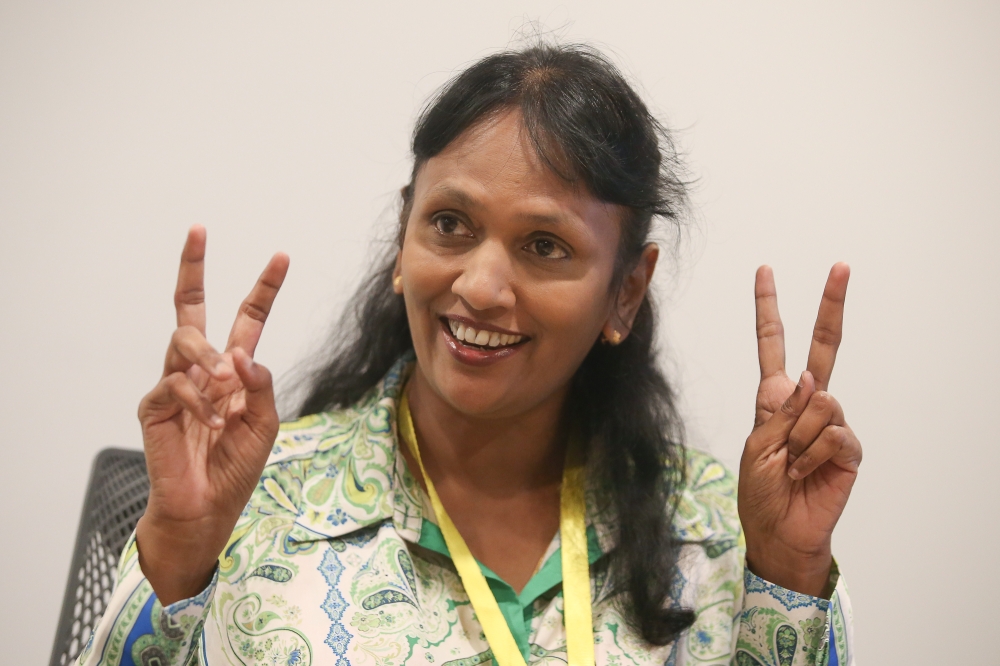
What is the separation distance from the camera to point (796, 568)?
144 centimetres

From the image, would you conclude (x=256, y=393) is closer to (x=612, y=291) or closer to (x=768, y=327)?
(x=612, y=291)

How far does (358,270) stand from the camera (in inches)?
84.7

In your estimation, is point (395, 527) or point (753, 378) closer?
point (395, 527)

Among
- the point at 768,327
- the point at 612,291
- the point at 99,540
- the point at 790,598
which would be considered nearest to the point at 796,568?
the point at 790,598

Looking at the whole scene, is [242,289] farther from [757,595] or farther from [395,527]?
[757,595]

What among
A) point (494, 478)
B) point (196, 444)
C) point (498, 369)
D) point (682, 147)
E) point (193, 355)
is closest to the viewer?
point (193, 355)

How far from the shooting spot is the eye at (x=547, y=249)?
4.80ft

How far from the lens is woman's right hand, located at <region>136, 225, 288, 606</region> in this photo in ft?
3.99

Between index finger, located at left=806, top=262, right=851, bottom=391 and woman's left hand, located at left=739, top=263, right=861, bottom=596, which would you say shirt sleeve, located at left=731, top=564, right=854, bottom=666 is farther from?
index finger, located at left=806, top=262, right=851, bottom=391

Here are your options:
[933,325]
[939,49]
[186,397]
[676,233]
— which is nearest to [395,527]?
[186,397]

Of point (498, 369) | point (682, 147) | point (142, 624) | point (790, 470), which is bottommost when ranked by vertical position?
point (142, 624)

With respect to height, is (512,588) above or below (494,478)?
below

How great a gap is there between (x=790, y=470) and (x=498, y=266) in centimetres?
54

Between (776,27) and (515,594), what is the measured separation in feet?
4.51
